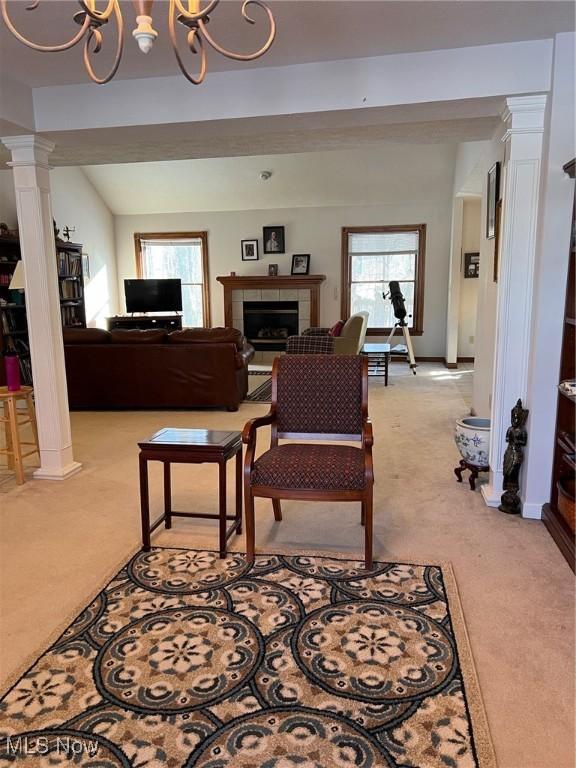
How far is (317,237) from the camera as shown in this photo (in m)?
8.73

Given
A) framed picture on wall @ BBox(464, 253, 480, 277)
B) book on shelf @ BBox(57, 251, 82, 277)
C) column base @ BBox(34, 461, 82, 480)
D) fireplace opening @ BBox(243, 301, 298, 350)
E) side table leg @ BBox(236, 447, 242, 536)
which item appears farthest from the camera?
fireplace opening @ BBox(243, 301, 298, 350)

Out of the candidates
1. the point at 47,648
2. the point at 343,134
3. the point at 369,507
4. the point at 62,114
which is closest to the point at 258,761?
the point at 47,648

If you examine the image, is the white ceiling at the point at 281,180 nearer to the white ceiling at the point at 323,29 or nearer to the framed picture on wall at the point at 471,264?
the framed picture on wall at the point at 471,264

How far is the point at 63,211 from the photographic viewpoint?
7605 millimetres

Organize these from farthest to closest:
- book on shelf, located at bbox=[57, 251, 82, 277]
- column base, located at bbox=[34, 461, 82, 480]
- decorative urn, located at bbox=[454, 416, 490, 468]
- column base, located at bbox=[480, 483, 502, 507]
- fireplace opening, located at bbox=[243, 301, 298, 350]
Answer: fireplace opening, located at bbox=[243, 301, 298, 350] → book on shelf, located at bbox=[57, 251, 82, 277] → column base, located at bbox=[34, 461, 82, 480] → decorative urn, located at bbox=[454, 416, 490, 468] → column base, located at bbox=[480, 483, 502, 507]

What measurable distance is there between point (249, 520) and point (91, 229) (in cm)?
742

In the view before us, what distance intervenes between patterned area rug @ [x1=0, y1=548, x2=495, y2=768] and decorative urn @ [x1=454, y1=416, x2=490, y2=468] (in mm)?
1084

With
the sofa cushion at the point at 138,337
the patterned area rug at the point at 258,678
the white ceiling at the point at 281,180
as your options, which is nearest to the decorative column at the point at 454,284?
the white ceiling at the point at 281,180

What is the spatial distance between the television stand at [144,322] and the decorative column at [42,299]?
501 centimetres

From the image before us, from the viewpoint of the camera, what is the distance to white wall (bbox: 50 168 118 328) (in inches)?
299

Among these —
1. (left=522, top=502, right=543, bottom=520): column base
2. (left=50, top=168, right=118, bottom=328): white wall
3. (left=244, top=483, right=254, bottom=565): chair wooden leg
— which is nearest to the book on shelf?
(left=50, top=168, right=118, bottom=328): white wall

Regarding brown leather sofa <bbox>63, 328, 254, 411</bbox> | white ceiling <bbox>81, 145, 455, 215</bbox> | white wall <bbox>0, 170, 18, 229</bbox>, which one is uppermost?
white ceiling <bbox>81, 145, 455, 215</bbox>

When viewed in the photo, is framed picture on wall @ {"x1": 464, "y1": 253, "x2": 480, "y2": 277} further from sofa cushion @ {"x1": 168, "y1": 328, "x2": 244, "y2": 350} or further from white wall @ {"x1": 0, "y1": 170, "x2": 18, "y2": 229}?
white wall @ {"x1": 0, "y1": 170, "x2": 18, "y2": 229}

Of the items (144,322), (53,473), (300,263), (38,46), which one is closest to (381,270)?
(300,263)
